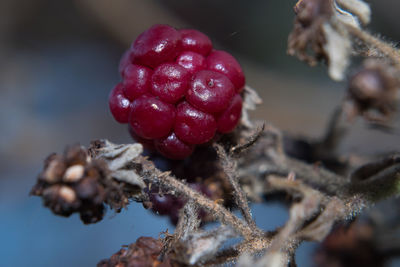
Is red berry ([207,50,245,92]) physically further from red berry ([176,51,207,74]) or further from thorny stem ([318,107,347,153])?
thorny stem ([318,107,347,153])

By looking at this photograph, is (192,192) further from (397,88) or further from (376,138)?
(376,138)

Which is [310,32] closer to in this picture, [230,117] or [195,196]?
[230,117]

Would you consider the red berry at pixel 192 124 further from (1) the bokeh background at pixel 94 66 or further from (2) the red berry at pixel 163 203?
(1) the bokeh background at pixel 94 66

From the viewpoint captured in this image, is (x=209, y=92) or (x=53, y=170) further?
(x=209, y=92)

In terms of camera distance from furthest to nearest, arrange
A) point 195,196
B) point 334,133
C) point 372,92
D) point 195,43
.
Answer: point 334,133
point 195,43
point 195,196
point 372,92

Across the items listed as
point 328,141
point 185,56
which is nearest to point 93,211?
point 185,56

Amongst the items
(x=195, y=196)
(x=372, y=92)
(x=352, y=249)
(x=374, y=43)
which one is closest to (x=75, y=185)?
(x=195, y=196)
